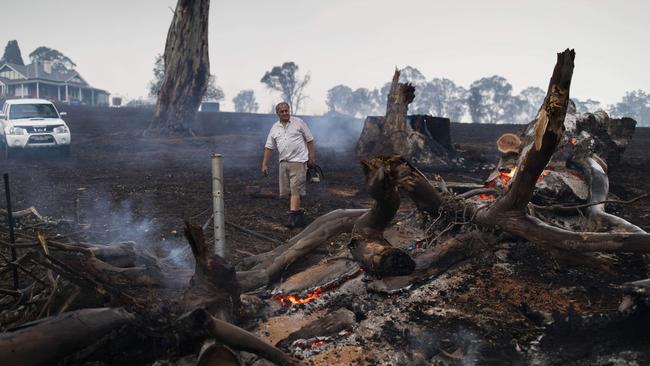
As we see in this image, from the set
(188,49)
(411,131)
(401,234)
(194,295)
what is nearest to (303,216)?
(401,234)

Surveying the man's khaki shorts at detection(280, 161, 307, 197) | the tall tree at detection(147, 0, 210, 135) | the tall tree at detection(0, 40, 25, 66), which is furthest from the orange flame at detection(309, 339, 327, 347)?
the tall tree at detection(0, 40, 25, 66)

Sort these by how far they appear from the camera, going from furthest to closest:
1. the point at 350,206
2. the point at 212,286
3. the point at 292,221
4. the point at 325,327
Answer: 1. the point at 350,206
2. the point at 292,221
3. the point at 325,327
4. the point at 212,286

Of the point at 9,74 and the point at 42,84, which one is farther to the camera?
the point at 9,74

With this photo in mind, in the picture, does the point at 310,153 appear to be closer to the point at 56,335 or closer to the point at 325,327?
the point at 325,327

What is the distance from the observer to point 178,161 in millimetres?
15930

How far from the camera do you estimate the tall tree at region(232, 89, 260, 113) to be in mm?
129250

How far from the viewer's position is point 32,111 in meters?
16.5

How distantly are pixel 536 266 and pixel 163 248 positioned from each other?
473 cm

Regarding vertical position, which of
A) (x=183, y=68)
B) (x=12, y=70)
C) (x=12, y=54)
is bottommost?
(x=183, y=68)

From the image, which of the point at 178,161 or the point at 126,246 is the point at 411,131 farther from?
the point at 126,246

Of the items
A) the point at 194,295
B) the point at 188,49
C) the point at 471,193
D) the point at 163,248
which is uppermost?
the point at 188,49

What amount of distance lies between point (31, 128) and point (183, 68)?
7.33m

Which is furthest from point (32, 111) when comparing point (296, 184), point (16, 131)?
point (296, 184)

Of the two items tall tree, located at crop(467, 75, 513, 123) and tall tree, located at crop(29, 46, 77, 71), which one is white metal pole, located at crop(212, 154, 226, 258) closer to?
tall tree, located at crop(29, 46, 77, 71)
